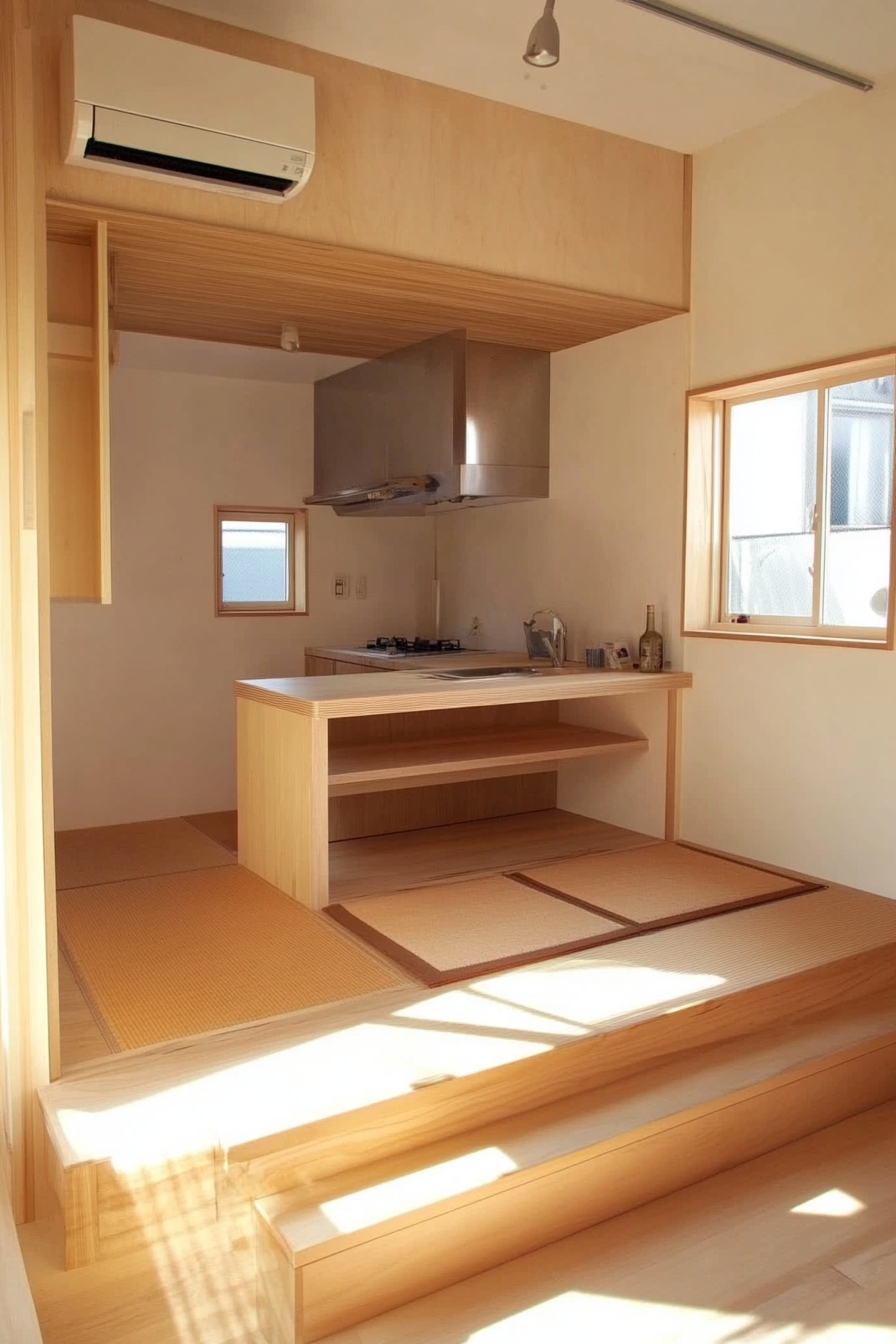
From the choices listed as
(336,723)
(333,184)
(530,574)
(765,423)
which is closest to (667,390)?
(765,423)

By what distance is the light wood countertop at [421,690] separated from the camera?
10.8 ft

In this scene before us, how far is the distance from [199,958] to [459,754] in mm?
1277

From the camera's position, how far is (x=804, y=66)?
2.97 metres

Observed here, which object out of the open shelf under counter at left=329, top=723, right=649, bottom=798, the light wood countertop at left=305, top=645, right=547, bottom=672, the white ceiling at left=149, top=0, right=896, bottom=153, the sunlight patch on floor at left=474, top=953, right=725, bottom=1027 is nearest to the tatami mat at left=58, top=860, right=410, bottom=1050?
the sunlight patch on floor at left=474, top=953, right=725, bottom=1027

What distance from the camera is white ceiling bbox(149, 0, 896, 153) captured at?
272 centimetres

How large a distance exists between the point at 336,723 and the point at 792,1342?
110 inches

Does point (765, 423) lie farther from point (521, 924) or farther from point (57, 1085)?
A: point (57, 1085)

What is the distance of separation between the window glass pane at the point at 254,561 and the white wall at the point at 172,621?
13cm

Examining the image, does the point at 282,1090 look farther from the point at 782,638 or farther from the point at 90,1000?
the point at 782,638

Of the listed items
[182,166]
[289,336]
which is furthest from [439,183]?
[289,336]

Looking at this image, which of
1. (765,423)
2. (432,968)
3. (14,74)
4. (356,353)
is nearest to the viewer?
(14,74)

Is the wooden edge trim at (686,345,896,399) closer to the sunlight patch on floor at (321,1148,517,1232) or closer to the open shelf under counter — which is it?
the open shelf under counter

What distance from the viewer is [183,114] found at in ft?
8.32

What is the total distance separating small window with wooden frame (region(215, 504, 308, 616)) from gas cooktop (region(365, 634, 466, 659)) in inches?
23.0
